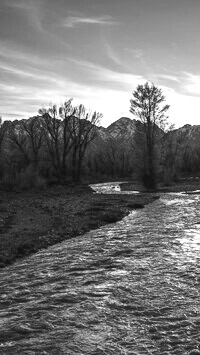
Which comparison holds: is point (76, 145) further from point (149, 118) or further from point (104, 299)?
point (104, 299)

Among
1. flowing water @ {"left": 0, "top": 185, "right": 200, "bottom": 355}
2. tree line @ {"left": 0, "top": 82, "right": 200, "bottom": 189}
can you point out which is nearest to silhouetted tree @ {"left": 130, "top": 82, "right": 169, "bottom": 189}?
tree line @ {"left": 0, "top": 82, "right": 200, "bottom": 189}

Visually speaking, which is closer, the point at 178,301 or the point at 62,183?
the point at 178,301

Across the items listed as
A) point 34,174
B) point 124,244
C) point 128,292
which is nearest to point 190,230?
point 124,244

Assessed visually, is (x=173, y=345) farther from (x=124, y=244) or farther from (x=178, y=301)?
(x=124, y=244)

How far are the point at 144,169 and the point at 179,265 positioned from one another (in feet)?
120

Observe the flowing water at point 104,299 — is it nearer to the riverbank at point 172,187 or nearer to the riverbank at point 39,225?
the riverbank at point 39,225

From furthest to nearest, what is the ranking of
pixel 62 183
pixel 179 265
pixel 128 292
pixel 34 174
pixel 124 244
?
pixel 62 183 < pixel 34 174 < pixel 124 244 < pixel 179 265 < pixel 128 292

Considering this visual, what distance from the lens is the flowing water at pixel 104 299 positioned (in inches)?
316

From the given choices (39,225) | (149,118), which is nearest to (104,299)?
(39,225)

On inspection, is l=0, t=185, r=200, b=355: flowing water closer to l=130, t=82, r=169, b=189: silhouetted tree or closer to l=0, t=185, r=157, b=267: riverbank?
l=0, t=185, r=157, b=267: riverbank

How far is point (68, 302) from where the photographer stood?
1030cm

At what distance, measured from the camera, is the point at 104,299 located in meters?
10.5

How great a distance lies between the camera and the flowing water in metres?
8.02

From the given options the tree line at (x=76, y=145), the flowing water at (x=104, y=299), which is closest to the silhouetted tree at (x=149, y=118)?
the tree line at (x=76, y=145)
